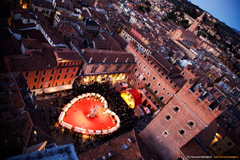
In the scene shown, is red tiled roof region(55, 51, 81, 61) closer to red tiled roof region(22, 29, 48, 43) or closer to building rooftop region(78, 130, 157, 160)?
red tiled roof region(22, 29, 48, 43)

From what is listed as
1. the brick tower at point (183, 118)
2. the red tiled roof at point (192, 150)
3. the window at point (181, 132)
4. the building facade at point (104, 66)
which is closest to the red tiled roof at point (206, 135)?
the red tiled roof at point (192, 150)

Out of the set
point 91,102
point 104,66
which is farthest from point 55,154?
point 104,66

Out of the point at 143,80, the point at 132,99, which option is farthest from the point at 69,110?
the point at 143,80

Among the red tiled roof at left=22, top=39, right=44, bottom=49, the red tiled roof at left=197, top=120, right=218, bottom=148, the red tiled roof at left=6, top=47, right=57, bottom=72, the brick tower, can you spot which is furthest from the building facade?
the red tiled roof at left=197, top=120, right=218, bottom=148

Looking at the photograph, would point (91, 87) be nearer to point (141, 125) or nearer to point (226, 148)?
point (141, 125)

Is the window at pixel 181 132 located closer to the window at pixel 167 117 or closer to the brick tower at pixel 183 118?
the brick tower at pixel 183 118
